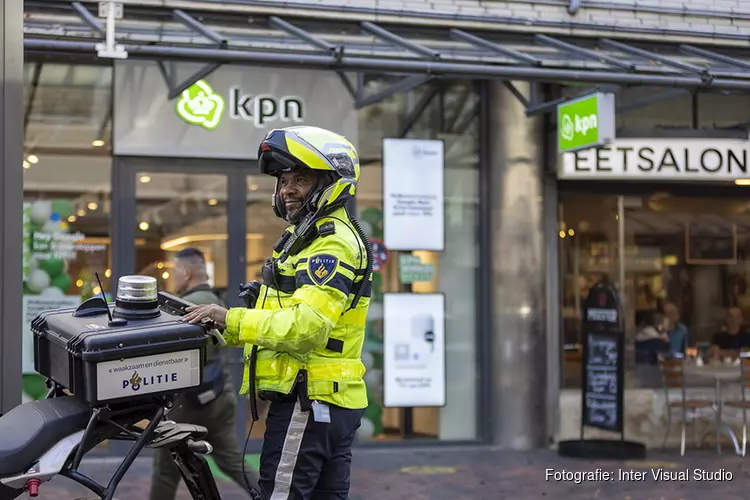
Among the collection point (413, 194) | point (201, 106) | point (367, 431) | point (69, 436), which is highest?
point (201, 106)

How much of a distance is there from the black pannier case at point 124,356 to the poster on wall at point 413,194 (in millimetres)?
Result: 5894

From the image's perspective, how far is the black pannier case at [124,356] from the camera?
297 centimetres

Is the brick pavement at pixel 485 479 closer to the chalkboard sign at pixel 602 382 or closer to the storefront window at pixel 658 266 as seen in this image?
the chalkboard sign at pixel 602 382

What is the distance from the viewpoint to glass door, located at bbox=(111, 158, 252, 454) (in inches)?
340

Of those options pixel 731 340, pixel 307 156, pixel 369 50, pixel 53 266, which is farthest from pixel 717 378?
pixel 307 156

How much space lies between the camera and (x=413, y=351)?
9.16 metres

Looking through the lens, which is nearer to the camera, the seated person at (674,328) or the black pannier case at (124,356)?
the black pannier case at (124,356)

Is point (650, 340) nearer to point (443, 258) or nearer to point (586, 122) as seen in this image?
point (443, 258)

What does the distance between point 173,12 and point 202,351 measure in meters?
5.49

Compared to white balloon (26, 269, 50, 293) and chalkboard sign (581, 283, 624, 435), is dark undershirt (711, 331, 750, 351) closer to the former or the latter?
chalkboard sign (581, 283, 624, 435)

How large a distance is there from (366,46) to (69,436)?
5.99m

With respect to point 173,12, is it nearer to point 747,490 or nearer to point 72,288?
point 72,288

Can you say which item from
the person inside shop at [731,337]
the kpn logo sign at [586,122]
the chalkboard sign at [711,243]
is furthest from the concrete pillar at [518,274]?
the person inside shop at [731,337]

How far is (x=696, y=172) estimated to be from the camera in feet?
29.6
